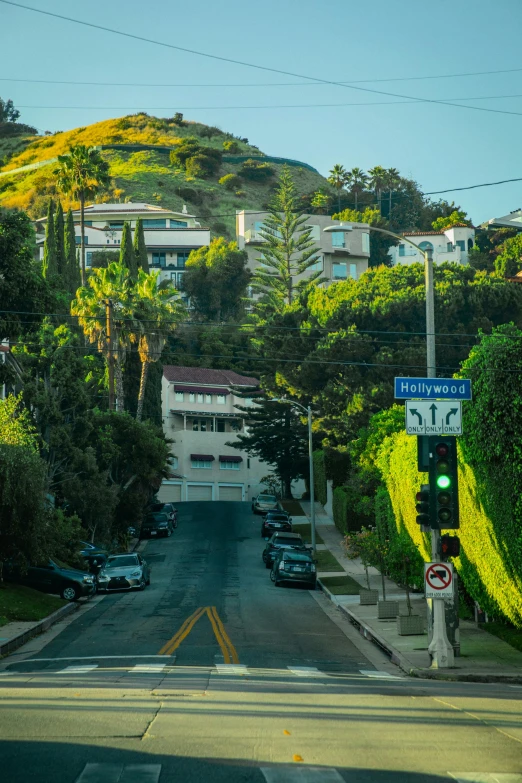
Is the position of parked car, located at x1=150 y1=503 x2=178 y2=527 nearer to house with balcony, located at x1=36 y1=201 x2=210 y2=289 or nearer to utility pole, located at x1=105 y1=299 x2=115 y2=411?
utility pole, located at x1=105 y1=299 x2=115 y2=411

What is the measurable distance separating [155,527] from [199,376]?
28.7 meters

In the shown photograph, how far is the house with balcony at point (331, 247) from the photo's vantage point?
12131cm

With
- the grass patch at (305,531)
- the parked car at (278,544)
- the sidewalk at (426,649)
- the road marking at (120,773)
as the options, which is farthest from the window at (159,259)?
the road marking at (120,773)

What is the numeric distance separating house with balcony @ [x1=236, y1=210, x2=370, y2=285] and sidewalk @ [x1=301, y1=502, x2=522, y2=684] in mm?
85680

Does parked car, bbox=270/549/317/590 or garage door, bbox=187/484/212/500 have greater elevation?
parked car, bbox=270/549/317/590

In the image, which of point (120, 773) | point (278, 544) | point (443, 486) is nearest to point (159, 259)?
point (278, 544)

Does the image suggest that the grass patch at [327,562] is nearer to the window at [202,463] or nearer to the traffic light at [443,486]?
the traffic light at [443,486]

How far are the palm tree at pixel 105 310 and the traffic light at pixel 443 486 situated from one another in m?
42.8

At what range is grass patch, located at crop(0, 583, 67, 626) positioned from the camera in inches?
1240

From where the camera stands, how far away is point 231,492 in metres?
92.4

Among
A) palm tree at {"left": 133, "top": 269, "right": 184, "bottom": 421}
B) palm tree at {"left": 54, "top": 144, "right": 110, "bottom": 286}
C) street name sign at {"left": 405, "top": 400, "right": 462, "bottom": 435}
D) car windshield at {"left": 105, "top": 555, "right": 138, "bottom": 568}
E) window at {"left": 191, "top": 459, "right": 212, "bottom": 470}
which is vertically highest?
palm tree at {"left": 54, "top": 144, "right": 110, "bottom": 286}

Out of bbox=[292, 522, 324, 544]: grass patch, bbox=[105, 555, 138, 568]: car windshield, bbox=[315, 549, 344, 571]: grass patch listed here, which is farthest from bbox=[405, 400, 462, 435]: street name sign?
bbox=[292, 522, 324, 544]: grass patch

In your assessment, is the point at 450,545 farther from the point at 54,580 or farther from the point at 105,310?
the point at 105,310

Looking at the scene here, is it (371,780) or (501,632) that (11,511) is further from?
(371,780)
